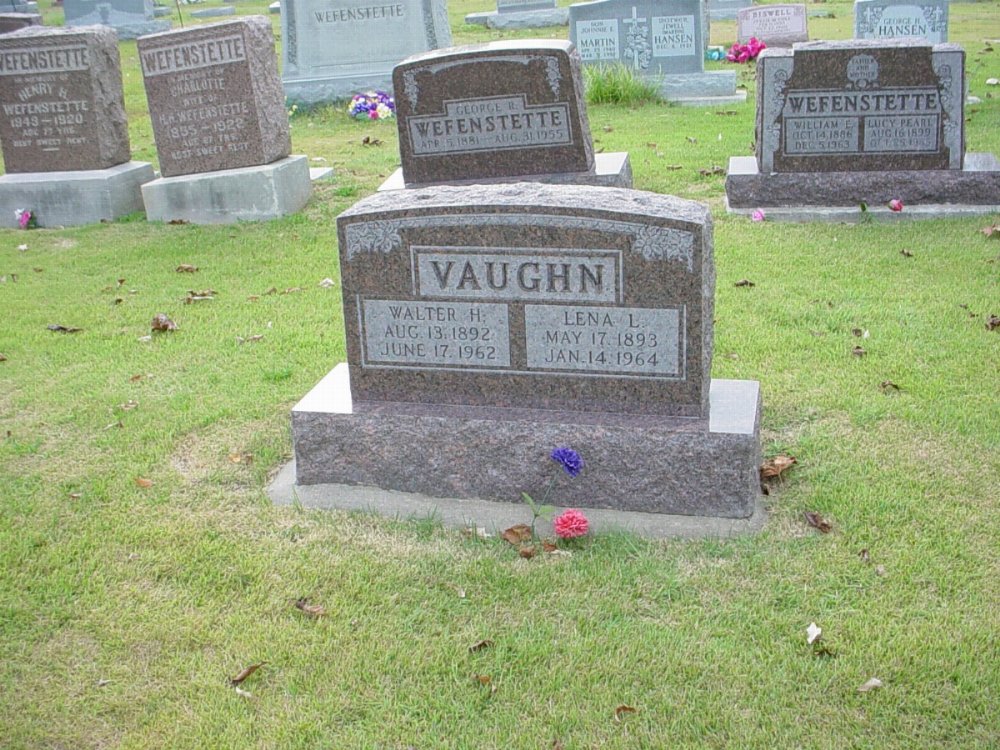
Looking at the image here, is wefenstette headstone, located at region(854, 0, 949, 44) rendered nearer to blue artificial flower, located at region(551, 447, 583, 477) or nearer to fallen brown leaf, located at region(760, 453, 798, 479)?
fallen brown leaf, located at region(760, 453, 798, 479)

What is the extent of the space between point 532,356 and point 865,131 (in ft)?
16.9

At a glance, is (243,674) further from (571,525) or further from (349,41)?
(349,41)

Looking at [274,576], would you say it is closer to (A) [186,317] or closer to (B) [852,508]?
(B) [852,508]

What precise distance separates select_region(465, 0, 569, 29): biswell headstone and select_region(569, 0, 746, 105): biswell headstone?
872 cm

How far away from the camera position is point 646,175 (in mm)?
9633

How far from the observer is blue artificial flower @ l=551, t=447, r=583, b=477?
3846 mm

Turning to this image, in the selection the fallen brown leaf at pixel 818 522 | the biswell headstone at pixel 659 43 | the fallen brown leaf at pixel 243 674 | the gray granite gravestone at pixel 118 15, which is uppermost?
the gray granite gravestone at pixel 118 15

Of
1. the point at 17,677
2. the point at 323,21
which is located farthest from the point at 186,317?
the point at 323,21

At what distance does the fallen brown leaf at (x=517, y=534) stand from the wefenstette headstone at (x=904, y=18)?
42.1ft

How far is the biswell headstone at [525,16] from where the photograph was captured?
22.9 meters

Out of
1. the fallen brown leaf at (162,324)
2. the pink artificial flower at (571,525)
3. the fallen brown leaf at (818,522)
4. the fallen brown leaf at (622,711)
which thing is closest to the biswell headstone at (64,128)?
the fallen brown leaf at (162,324)

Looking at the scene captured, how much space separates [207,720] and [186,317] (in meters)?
4.07

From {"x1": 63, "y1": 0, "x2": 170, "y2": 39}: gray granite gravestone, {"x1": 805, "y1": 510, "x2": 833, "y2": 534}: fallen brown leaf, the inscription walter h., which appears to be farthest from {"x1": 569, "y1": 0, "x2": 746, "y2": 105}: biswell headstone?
{"x1": 63, "y1": 0, "x2": 170, "y2": 39}: gray granite gravestone

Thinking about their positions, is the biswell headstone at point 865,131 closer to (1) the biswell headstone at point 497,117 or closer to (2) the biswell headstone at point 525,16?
(1) the biswell headstone at point 497,117
